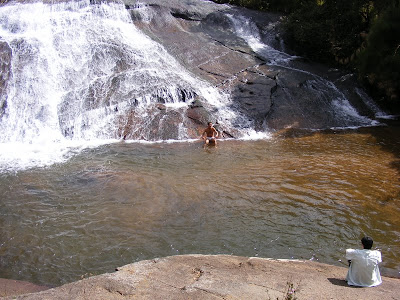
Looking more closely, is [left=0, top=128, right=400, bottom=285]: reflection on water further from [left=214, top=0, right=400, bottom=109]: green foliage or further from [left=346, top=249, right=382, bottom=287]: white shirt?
[left=214, top=0, right=400, bottom=109]: green foliage

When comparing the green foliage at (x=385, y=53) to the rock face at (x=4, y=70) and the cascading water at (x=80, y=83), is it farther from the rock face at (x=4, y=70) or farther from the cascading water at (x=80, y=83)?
the rock face at (x=4, y=70)

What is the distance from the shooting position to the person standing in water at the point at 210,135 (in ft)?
39.8

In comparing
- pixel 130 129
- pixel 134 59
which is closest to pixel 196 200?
pixel 130 129

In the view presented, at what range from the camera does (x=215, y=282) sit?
4785 mm

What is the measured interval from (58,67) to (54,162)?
5.10 m

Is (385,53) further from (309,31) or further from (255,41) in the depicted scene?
(255,41)

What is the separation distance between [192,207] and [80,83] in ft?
26.3

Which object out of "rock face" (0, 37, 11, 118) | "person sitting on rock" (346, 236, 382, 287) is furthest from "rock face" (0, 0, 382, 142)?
"person sitting on rock" (346, 236, 382, 287)

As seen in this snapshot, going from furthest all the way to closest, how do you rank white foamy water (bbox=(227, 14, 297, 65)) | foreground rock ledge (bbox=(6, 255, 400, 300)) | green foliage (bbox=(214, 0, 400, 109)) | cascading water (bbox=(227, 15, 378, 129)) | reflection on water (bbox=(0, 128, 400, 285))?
white foamy water (bbox=(227, 14, 297, 65)), green foliage (bbox=(214, 0, 400, 109)), cascading water (bbox=(227, 15, 378, 129)), reflection on water (bbox=(0, 128, 400, 285)), foreground rock ledge (bbox=(6, 255, 400, 300))

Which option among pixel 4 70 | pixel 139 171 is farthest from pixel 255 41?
pixel 139 171

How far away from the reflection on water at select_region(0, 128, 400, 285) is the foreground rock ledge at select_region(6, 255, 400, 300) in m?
0.91

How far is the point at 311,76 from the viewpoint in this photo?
53.2ft

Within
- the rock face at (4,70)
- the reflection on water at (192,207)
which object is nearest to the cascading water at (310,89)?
the reflection on water at (192,207)

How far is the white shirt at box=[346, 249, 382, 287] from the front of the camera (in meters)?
4.98
